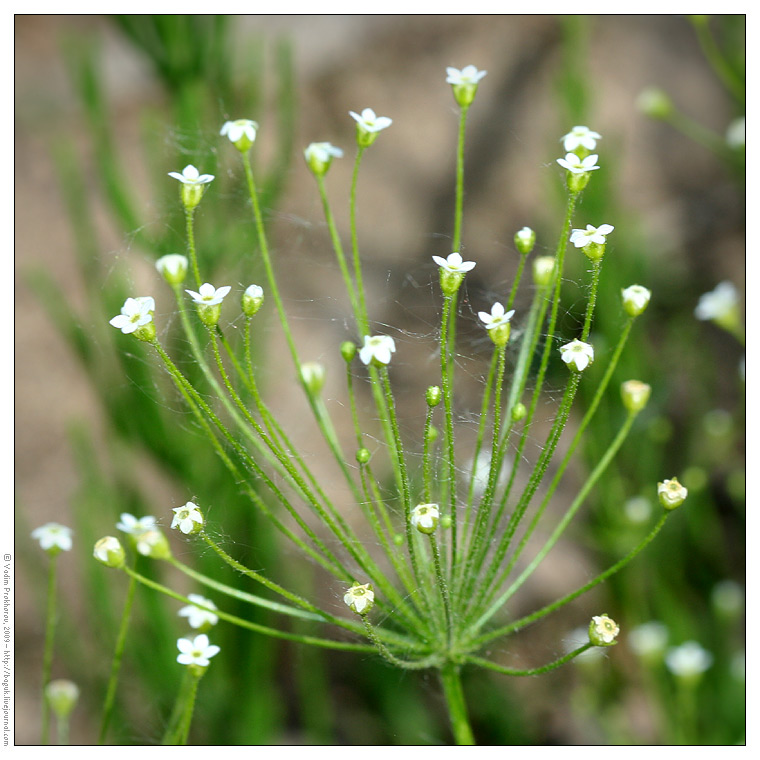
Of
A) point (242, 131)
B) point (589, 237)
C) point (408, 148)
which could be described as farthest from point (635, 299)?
point (408, 148)

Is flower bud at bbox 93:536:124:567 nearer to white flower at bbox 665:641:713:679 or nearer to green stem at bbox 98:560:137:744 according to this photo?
green stem at bbox 98:560:137:744

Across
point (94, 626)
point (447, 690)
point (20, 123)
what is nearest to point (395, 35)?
point (20, 123)

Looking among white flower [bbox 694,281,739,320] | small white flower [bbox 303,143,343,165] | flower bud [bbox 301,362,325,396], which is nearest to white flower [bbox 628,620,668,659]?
white flower [bbox 694,281,739,320]

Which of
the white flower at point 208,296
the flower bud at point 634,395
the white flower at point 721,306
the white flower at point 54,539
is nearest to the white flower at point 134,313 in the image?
the white flower at point 208,296

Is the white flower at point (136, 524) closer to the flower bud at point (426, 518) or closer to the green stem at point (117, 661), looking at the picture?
the green stem at point (117, 661)

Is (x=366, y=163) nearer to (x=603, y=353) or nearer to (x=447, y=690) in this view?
(x=603, y=353)
